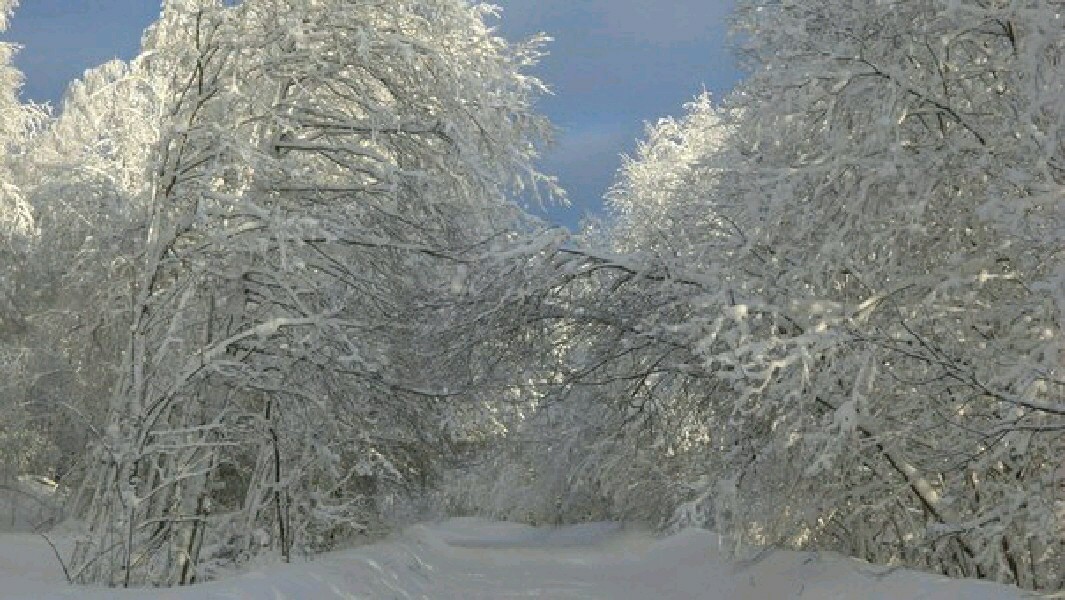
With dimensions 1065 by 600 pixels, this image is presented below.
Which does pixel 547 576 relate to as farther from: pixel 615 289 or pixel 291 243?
pixel 291 243

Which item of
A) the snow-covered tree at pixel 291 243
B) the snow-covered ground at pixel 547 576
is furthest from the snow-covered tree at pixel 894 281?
the snow-covered tree at pixel 291 243

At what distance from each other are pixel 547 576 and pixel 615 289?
1135 cm

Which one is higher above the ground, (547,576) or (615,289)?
(615,289)

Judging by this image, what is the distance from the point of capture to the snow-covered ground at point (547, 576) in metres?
8.23

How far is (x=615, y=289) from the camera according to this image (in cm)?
997

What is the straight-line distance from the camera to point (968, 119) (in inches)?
317

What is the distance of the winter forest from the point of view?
7738 millimetres

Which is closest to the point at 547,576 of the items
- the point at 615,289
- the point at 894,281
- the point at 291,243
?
the point at 615,289

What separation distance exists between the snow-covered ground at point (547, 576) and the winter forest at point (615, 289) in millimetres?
533

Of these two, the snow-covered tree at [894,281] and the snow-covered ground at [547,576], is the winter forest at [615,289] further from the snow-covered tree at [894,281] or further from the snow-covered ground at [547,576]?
the snow-covered ground at [547,576]

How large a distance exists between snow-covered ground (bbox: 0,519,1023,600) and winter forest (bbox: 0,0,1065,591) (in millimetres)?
533

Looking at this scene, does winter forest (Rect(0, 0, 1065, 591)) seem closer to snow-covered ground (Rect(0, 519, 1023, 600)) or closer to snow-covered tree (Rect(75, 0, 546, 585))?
snow-covered tree (Rect(75, 0, 546, 585))

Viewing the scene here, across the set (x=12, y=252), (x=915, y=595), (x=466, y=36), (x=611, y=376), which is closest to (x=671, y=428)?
(x=611, y=376)

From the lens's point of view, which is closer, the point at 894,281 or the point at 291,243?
the point at 894,281
